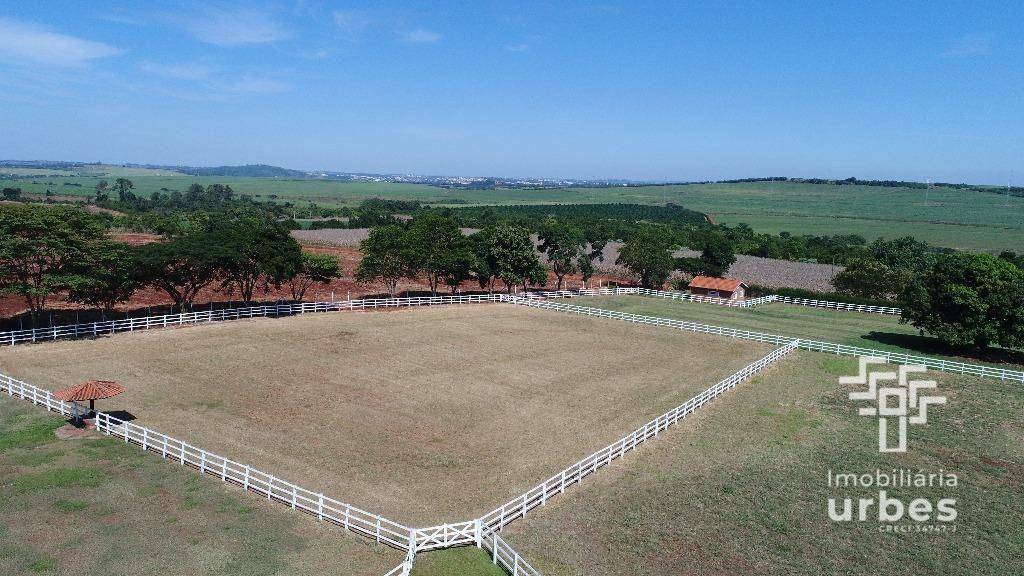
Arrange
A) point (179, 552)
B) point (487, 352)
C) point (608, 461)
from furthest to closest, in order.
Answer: point (487, 352) < point (608, 461) < point (179, 552)

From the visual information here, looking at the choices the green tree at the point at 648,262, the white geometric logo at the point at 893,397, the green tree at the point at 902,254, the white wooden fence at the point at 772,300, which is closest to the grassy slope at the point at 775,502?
the white geometric logo at the point at 893,397

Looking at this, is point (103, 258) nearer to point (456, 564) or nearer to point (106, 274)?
point (106, 274)

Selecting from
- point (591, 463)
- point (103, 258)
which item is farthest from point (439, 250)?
point (591, 463)

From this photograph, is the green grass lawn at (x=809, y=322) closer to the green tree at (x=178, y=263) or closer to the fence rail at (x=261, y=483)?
the green tree at (x=178, y=263)

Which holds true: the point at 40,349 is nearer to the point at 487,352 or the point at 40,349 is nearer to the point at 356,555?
the point at 487,352

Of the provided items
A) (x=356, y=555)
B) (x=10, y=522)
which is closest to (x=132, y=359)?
(x=10, y=522)
